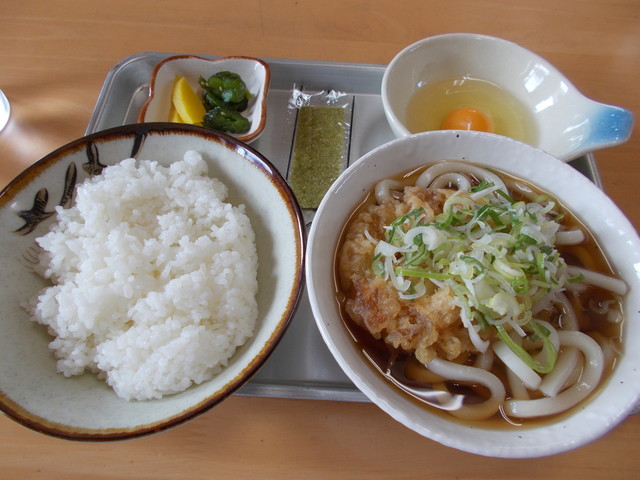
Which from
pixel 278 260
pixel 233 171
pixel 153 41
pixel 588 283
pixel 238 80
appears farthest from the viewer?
pixel 153 41

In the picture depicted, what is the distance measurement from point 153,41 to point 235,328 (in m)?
1.98

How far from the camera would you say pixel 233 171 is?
5.92 feet

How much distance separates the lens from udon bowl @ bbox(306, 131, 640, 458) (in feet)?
3.71

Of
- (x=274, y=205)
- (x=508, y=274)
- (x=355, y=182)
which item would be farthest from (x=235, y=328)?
(x=508, y=274)

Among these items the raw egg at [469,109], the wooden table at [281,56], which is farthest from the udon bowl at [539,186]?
the raw egg at [469,109]

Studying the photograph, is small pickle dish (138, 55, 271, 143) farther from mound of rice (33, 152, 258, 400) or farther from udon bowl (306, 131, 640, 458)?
udon bowl (306, 131, 640, 458)

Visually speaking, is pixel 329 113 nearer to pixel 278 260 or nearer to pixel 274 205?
pixel 274 205

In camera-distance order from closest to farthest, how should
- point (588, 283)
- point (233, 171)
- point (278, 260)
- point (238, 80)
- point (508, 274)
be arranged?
point (508, 274)
point (588, 283)
point (278, 260)
point (233, 171)
point (238, 80)

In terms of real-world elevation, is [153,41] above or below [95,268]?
above

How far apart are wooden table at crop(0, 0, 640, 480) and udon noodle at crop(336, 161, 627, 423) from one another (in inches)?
11.7

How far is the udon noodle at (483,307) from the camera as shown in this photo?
1.30 m

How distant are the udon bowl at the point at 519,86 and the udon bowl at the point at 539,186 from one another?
373 millimetres

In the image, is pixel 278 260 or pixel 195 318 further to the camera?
pixel 278 260

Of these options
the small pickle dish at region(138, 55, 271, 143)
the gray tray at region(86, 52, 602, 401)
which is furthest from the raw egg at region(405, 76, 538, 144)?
the small pickle dish at region(138, 55, 271, 143)
